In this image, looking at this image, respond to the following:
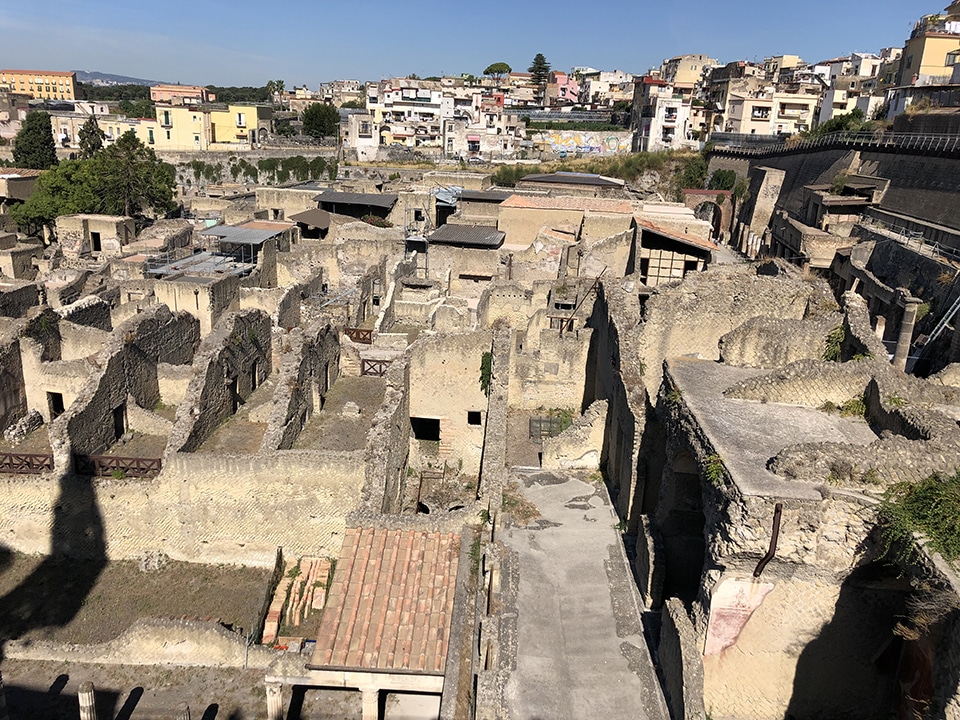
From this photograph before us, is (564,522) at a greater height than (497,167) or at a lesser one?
lesser

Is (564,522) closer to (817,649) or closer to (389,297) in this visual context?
(817,649)

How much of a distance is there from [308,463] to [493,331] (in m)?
5.63

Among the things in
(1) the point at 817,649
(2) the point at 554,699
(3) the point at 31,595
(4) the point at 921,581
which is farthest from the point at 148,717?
(4) the point at 921,581

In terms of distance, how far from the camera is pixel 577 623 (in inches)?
370

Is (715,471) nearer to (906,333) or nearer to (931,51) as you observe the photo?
(906,333)

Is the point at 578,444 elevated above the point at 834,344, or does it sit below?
below

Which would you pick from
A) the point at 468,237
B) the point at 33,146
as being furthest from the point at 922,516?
the point at 33,146

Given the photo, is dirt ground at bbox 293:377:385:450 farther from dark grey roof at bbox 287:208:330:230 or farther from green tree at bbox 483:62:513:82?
green tree at bbox 483:62:513:82

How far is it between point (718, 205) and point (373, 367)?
114 ft

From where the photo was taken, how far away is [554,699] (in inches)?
323

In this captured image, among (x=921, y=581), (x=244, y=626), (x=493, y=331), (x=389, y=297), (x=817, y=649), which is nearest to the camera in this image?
(x=921, y=581)

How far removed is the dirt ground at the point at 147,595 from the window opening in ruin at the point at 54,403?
4935 mm

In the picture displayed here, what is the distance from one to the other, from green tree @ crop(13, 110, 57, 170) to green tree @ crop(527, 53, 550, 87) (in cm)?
6933

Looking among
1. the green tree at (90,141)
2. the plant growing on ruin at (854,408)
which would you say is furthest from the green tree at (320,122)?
the plant growing on ruin at (854,408)
